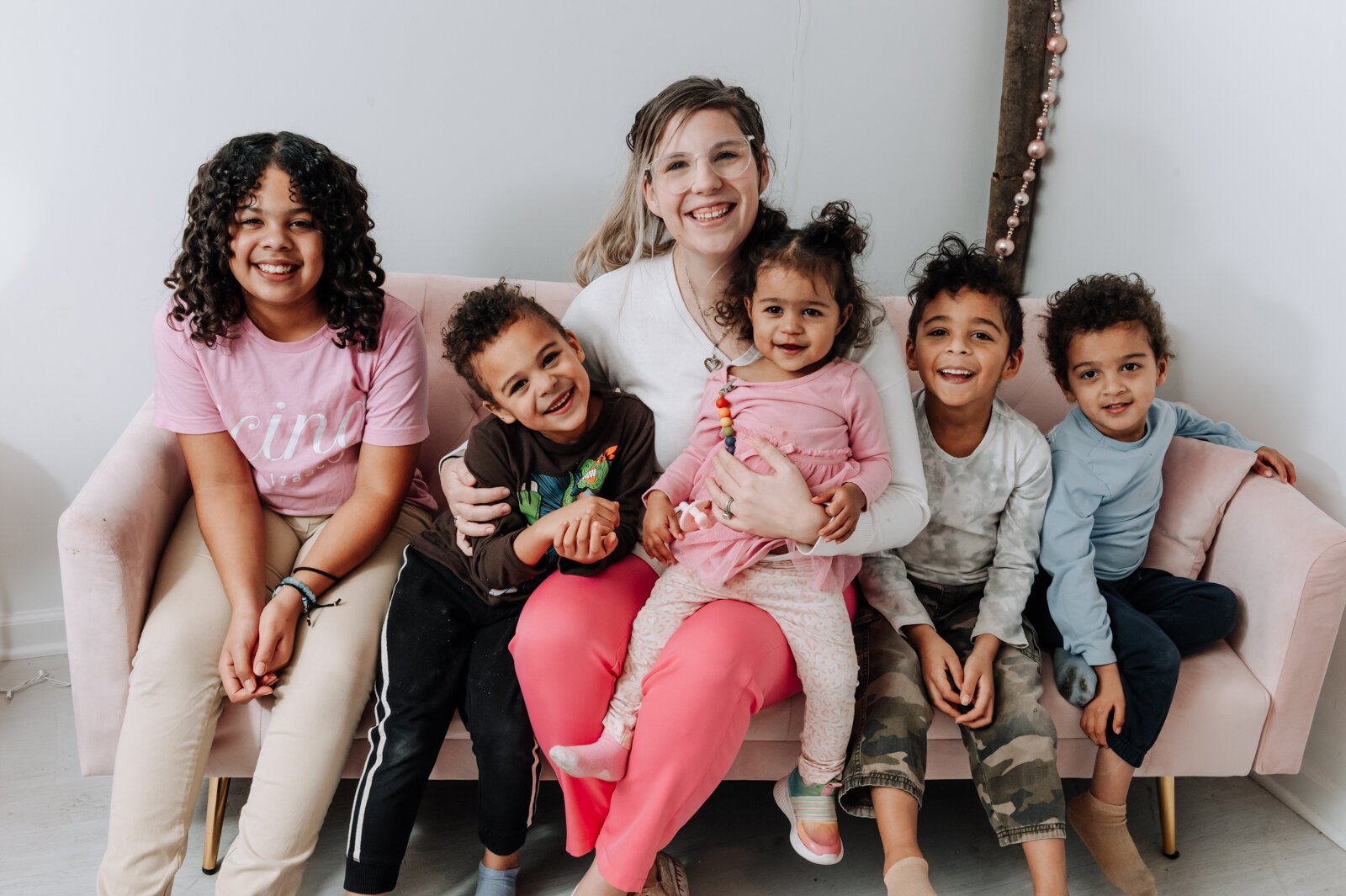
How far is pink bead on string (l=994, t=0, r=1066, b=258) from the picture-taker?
7.11ft

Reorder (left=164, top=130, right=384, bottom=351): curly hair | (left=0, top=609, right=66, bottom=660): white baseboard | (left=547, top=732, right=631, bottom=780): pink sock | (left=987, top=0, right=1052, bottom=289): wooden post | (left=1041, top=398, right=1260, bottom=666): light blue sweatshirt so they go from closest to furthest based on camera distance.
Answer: (left=547, top=732, right=631, bottom=780): pink sock, (left=164, top=130, right=384, bottom=351): curly hair, (left=1041, top=398, right=1260, bottom=666): light blue sweatshirt, (left=0, top=609, right=66, bottom=660): white baseboard, (left=987, top=0, right=1052, bottom=289): wooden post

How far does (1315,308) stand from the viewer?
1662mm

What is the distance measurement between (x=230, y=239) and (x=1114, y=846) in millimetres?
1604

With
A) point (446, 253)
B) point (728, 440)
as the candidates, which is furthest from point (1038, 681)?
point (446, 253)

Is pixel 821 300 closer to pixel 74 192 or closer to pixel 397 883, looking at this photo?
pixel 397 883

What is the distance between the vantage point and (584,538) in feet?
4.36

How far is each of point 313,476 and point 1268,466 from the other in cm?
Answer: 162

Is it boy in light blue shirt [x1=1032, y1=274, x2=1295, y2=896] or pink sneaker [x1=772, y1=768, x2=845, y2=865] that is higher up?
boy in light blue shirt [x1=1032, y1=274, x2=1295, y2=896]

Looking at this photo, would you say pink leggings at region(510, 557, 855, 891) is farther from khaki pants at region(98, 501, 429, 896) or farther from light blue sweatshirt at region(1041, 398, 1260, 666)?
light blue sweatshirt at region(1041, 398, 1260, 666)

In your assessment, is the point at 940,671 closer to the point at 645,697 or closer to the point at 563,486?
the point at 645,697

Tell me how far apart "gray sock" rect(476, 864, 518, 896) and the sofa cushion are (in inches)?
47.0

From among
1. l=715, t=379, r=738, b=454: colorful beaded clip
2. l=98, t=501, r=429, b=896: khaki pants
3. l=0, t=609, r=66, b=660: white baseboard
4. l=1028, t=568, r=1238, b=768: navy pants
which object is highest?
l=715, t=379, r=738, b=454: colorful beaded clip

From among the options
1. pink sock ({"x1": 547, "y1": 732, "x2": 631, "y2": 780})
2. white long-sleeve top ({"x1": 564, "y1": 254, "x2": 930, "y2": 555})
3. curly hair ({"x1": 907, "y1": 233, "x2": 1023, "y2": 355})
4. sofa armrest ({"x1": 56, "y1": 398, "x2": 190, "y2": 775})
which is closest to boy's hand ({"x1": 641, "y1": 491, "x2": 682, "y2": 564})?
white long-sleeve top ({"x1": 564, "y1": 254, "x2": 930, "y2": 555})

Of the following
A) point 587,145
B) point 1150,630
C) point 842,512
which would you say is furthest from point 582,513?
point 587,145
